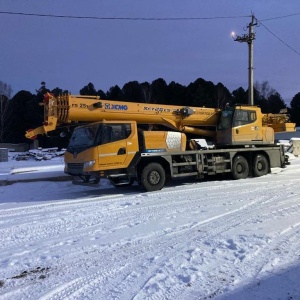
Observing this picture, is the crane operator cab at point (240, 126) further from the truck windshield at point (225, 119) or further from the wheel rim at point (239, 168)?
the wheel rim at point (239, 168)

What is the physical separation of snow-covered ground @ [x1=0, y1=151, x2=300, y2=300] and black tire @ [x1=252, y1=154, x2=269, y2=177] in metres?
4.92

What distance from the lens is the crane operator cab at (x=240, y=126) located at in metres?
16.1

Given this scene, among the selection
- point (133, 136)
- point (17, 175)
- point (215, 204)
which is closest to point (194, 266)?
point (215, 204)

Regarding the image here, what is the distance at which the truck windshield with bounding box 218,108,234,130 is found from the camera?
16234 mm

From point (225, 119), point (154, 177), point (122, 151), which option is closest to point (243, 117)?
point (225, 119)

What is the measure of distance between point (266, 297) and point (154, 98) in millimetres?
51865

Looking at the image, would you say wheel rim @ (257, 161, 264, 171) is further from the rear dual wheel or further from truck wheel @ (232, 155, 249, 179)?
truck wheel @ (232, 155, 249, 179)

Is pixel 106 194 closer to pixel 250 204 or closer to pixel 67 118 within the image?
pixel 67 118

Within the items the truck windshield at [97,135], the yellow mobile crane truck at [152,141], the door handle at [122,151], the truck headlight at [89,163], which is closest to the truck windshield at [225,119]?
the yellow mobile crane truck at [152,141]

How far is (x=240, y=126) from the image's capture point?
642 inches

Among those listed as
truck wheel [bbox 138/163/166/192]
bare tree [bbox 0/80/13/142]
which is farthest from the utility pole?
bare tree [bbox 0/80/13/142]

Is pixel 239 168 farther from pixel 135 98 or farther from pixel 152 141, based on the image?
pixel 135 98

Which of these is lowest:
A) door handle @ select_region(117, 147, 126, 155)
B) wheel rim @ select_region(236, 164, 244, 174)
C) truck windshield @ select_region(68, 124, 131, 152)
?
wheel rim @ select_region(236, 164, 244, 174)

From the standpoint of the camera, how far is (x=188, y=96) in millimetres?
53250
